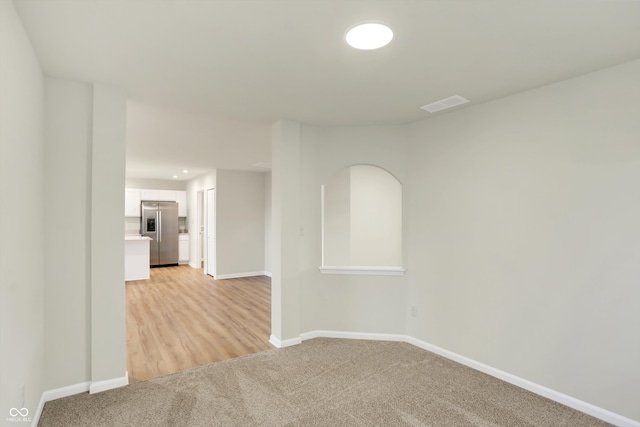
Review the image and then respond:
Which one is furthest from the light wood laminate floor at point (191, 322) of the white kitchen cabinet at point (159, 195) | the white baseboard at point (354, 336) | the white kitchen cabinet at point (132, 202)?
the white kitchen cabinet at point (159, 195)

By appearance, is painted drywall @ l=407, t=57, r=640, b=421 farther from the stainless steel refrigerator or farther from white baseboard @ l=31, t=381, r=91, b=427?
the stainless steel refrigerator

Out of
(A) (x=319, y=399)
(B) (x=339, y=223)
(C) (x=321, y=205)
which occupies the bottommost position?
(A) (x=319, y=399)

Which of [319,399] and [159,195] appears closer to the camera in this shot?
[319,399]

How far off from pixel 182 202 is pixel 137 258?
114 inches

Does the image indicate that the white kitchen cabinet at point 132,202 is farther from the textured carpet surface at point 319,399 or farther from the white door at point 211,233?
the textured carpet surface at point 319,399

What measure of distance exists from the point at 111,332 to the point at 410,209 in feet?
10.3

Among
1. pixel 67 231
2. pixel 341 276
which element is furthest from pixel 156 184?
pixel 341 276

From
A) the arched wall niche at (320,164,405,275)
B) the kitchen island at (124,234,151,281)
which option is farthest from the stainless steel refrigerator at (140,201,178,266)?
the arched wall niche at (320,164,405,275)

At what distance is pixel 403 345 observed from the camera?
12.2 ft

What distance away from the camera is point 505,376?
2918 mm

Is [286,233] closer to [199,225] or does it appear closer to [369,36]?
[369,36]

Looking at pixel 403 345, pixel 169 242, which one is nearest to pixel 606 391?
pixel 403 345

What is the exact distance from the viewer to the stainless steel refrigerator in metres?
9.12

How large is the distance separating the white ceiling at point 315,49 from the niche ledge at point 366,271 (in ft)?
5.78
